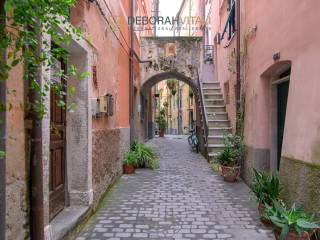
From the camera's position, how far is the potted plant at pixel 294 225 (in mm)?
3646

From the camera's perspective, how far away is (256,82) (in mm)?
6961

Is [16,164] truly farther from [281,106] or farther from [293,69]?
[281,106]

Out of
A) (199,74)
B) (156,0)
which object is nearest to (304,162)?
(199,74)

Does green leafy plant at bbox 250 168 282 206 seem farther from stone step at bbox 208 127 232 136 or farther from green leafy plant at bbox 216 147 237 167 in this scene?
stone step at bbox 208 127 232 136

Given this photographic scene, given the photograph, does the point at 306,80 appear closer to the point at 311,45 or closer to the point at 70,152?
the point at 311,45

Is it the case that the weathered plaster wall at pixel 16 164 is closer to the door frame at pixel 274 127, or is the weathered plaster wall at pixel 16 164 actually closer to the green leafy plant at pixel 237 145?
the door frame at pixel 274 127

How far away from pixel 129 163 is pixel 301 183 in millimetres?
5329


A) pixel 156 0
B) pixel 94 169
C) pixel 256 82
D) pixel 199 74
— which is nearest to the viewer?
pixel 94 169

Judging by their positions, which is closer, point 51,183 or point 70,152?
point 51,183

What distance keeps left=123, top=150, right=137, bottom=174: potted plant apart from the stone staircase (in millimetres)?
2093

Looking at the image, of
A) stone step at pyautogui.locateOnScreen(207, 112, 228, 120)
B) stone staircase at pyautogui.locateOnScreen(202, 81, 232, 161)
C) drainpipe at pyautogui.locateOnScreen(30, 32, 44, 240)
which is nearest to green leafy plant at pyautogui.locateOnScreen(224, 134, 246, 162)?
stone staircase at pyautogui.locateOnScreen(202, 81, 232, 161)

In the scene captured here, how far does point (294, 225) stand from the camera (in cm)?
371

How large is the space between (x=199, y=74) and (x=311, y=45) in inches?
367

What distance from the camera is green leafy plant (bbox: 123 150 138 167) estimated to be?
29.5 ft
